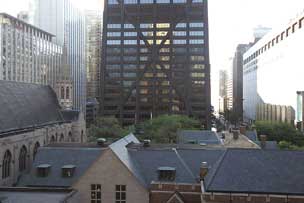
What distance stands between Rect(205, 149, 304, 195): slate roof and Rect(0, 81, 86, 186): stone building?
24.8 meters

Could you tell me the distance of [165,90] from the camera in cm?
14750

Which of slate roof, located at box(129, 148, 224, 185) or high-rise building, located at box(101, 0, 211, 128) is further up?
high-rise building, located at box(101, 0, 211, 128)

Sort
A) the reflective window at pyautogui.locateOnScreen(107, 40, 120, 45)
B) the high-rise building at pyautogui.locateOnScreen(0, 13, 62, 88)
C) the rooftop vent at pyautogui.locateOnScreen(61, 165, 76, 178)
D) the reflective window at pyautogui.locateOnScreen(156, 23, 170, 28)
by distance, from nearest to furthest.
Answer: the rooftop vent at pyautogui.locateOnScreen(61, 165, 76, 178)
the high-rise building at pyautogui.locateOnScreen(0, 13, 62, 88)
the reflective window at pyautogui.locateOnScreen(107, 40, 120, 45)
the reflective window at pyautogui.locateOnScreen(156, 23, 170, 28)

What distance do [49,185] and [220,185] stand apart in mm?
17271

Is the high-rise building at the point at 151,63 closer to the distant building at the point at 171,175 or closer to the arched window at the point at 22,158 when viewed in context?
the arched window at the point at 22,158

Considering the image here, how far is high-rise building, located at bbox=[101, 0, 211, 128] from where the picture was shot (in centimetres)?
14625

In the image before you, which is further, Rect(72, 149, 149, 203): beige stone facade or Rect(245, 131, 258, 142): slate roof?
Rect(245, 131, 258, 142): slate roof

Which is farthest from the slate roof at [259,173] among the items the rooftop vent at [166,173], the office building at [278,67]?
the office building at [278,67]

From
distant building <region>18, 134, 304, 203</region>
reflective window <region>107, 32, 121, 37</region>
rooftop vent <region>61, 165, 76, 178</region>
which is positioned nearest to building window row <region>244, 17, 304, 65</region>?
reflective window <region>107, 32, 121, 37</region>

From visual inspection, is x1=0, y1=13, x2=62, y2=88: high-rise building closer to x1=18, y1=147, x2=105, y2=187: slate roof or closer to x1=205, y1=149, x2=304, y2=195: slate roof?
x1=18, y1=147, x2=105, y2=187: slate roof

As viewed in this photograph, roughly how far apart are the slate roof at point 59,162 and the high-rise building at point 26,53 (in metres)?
108

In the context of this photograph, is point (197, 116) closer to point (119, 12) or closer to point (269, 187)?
point (119, 12)

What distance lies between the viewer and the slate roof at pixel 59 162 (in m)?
34.9

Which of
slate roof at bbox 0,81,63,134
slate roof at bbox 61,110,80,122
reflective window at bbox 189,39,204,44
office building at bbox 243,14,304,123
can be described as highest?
reflective window at bbox 189,39,204,44
